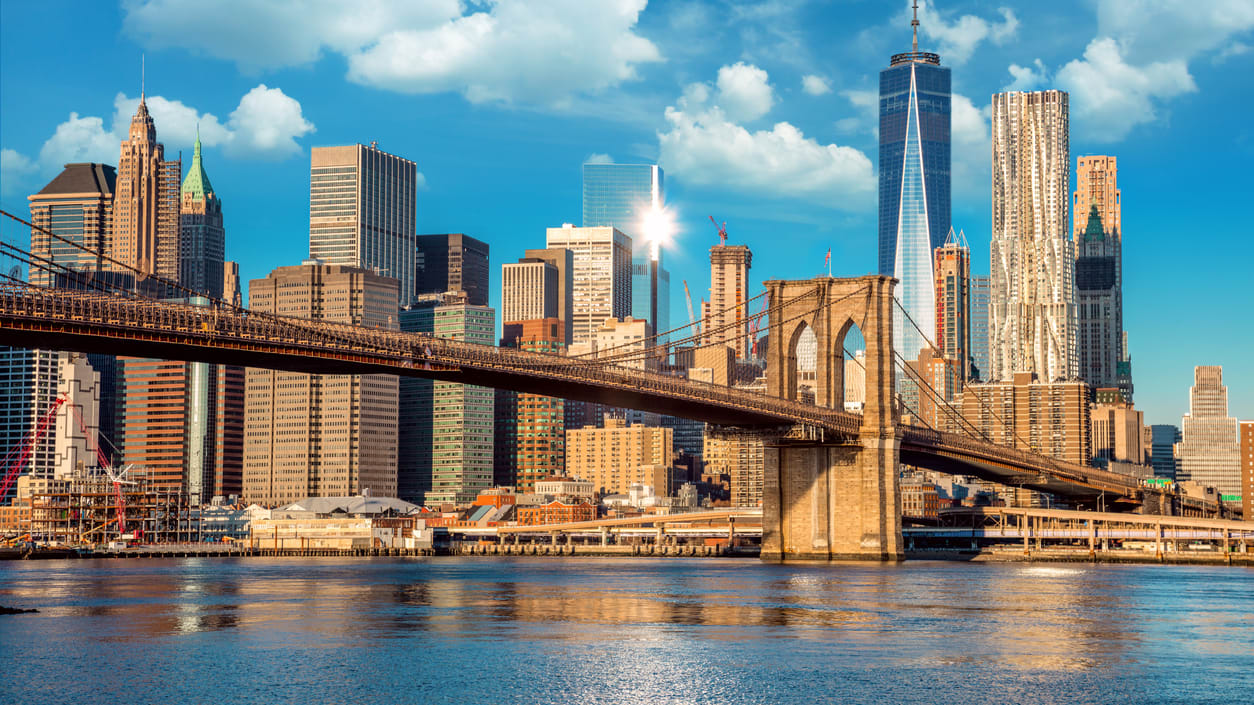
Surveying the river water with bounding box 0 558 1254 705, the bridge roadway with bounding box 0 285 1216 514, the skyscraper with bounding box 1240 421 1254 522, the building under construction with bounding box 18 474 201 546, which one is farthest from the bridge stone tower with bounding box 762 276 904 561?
the skyscraper with bounding box 1240 421 1254 522

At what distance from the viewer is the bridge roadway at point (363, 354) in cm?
5975

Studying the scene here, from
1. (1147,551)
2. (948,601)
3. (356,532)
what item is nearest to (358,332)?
(948,601)

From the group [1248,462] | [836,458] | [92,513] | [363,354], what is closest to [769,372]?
[836,458]

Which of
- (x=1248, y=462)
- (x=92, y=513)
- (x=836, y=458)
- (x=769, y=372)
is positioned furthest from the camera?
(x=1248, y=462)

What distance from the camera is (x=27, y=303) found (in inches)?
2288

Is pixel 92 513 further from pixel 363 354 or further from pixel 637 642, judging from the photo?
pixel 637 642

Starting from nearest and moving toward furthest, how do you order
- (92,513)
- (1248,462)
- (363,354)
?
1. (363,354)
2. (92,513)
3. (1248,462)

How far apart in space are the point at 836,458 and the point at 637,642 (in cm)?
4856

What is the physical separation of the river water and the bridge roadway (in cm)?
1060

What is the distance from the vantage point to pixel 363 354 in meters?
70.2

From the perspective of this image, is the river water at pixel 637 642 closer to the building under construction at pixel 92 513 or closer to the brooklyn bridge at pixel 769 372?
the brooklyn bridge at pixel 769 372

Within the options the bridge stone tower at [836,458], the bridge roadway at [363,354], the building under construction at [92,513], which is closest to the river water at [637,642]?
the bridge roadway at [363,354]

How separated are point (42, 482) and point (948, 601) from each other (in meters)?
153

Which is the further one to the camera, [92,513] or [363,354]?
[92,513]
